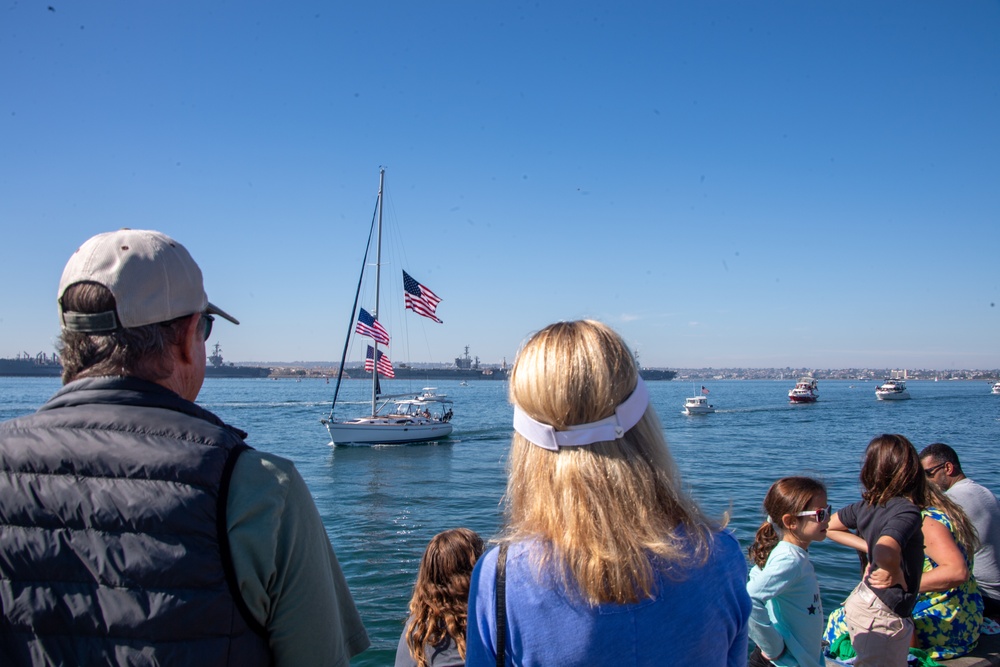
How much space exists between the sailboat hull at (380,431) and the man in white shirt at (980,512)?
28820 mm

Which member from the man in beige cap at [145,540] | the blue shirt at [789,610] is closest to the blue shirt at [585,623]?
the man in beige cap at [145,540]

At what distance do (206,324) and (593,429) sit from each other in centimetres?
112

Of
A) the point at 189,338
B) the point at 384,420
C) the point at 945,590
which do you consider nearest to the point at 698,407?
A: the point at 384,420

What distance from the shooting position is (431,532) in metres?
15.1

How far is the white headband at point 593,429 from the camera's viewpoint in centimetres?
151

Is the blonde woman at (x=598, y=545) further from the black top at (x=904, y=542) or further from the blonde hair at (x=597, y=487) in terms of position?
the black top at (x=904, y=542)

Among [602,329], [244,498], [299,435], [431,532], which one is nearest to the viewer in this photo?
[244,498]

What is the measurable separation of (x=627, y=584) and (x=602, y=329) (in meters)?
0.59

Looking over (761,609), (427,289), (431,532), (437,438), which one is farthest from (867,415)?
(761,609)

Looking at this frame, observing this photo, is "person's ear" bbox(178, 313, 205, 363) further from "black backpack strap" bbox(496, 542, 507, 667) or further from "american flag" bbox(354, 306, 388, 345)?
"american flag" bbox(354, 306, 388, 345)

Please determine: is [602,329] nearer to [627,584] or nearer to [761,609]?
[627,584]

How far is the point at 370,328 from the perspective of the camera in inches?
1230

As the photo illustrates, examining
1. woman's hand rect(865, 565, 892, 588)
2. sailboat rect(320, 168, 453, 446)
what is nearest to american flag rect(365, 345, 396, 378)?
sailboat rect(320, 168, 453, 446)

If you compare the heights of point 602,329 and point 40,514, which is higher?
point 602,329
